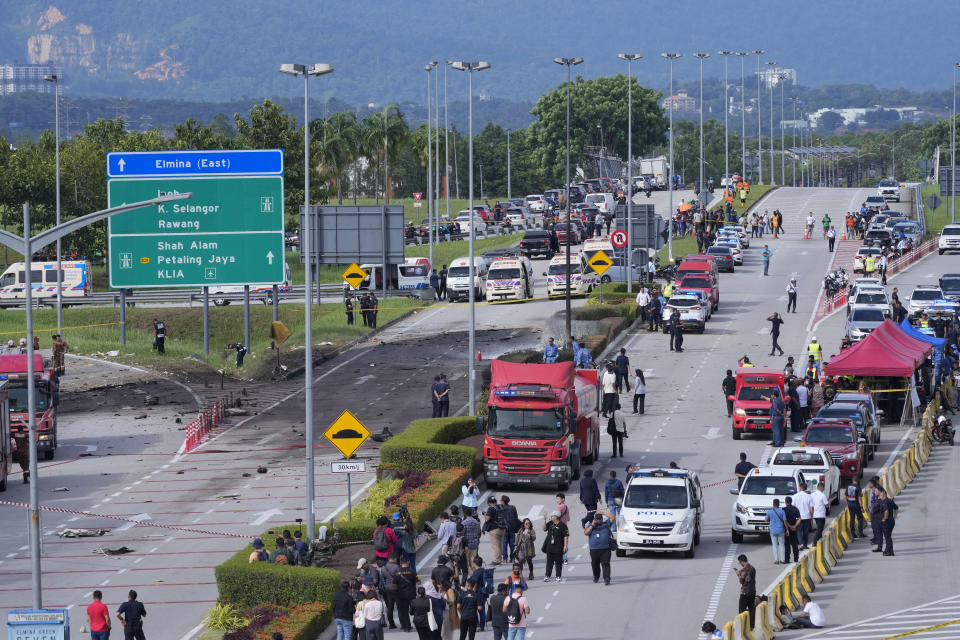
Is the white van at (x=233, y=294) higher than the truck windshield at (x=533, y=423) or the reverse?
higher

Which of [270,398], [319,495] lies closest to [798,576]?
[319,495]

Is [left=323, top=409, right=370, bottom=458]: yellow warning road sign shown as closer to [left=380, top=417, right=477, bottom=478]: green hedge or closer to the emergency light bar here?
the emergency light bar

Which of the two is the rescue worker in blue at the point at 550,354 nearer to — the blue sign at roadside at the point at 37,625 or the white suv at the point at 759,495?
the white suv at the point at 759,495

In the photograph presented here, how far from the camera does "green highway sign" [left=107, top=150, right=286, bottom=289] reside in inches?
2266

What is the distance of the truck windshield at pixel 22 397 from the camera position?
4322cm

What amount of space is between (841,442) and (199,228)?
29.5 meters

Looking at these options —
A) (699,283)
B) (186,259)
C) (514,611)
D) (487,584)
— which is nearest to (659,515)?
(487,584)

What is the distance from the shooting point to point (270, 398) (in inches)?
2117

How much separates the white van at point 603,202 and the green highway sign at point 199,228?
52777 mm

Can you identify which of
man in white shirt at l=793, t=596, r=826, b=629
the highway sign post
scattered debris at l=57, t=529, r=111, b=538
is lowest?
scattered debris at l=57, t=529, r=111, b=538

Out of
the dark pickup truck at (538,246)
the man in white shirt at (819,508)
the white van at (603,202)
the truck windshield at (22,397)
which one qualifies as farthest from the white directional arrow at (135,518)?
the white van at (603,202)

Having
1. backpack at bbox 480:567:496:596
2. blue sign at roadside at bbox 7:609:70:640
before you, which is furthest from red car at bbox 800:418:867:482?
blue sign at roadside at bbox 7:609:70:640

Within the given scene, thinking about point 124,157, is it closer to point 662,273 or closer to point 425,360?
point 425,360

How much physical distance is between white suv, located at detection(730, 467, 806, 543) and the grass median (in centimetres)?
3076
